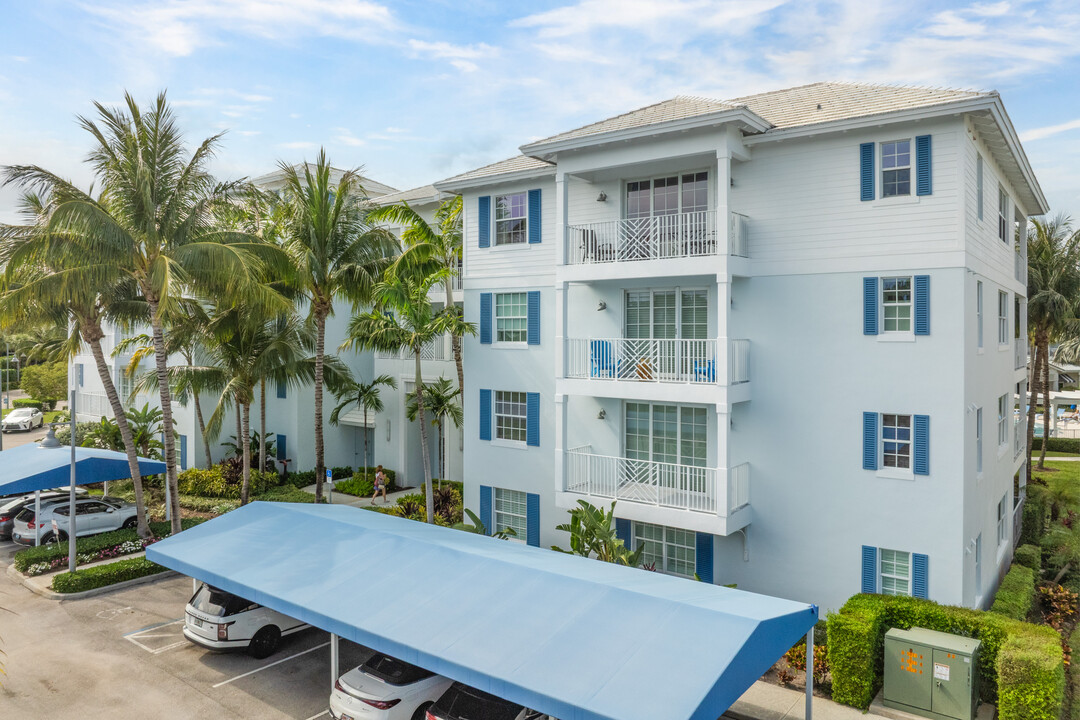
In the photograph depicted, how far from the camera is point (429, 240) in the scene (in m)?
22.6

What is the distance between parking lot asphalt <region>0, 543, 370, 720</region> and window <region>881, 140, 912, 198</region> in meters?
14.6

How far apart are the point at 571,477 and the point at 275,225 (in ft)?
51.1

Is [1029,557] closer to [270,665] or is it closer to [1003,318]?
[1003,318]

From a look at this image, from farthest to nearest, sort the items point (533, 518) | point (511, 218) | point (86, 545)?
point (86, 545)
point (511, 218)
point (533, 518)

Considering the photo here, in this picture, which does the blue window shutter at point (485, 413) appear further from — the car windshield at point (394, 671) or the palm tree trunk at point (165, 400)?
the car windshield at point (394, 671)

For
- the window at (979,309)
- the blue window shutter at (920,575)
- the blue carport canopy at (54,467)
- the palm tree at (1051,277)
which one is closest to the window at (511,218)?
the window at (979,309)

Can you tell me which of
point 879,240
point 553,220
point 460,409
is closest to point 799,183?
point 879,240

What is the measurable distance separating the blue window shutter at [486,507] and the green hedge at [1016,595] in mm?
12515

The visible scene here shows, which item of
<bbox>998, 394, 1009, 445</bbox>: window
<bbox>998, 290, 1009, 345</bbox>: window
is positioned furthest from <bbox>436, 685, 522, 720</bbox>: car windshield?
<bbox>998, 290, 1009, 345</bbox>: window

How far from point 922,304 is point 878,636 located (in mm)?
6493

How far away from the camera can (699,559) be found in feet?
58.5

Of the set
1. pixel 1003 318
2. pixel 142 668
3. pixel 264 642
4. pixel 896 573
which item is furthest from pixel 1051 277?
pixel 142 668

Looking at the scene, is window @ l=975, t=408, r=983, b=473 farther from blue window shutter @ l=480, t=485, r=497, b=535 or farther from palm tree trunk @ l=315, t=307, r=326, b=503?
palm tree trunk @ l=315, t=307, r=326, b=503

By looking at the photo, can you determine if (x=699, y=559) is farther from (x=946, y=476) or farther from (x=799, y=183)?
(x=799, y=183)
